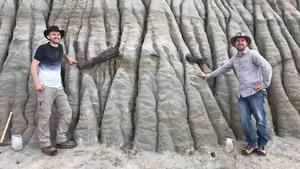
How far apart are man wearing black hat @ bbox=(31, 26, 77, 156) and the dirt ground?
10.1 inches

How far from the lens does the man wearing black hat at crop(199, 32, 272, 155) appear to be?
7020 millimetres

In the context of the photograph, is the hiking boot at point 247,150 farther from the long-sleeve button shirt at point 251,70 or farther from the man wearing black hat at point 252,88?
the long-sleeve button shirt at point 251,70

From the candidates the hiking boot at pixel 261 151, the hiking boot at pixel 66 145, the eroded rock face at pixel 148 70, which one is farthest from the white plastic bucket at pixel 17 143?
the hiking boot at pixel 261 151

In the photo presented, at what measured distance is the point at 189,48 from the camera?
8.76m

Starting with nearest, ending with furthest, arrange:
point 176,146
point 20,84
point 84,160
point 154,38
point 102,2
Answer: point 84,160 → point 176,146 → point 20,84 → point 154,38 → point 102,2

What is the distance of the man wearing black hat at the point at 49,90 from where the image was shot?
22.7 ft

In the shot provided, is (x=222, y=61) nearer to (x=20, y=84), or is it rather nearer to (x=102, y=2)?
(x=102, y=2)

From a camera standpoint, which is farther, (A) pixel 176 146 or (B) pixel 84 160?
(A) pixel 176 146

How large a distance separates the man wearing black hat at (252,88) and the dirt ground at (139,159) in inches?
11.0

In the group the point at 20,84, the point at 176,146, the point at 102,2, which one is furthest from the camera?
the point at 102,2

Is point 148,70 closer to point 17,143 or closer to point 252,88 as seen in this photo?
point 252,88

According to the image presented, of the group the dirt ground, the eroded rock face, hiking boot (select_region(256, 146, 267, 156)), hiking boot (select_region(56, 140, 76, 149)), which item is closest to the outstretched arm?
the eroded rock face

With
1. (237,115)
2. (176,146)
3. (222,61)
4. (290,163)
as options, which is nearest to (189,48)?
(222,61)

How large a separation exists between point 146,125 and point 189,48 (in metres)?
2.27
